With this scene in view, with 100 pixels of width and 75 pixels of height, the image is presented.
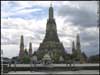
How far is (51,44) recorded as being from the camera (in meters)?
69.1

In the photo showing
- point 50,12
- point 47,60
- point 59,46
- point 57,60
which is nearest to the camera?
point 47,60

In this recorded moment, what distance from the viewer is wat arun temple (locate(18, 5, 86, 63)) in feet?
207

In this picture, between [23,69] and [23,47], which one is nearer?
[23,69]

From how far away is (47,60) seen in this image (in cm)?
5569

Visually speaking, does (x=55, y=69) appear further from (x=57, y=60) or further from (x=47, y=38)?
(x=47, y=38)

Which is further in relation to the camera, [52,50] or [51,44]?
[51,44]

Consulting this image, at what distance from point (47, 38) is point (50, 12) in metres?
8.63

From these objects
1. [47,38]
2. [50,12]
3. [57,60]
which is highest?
[50,12]

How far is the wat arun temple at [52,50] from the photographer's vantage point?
63.0 metres

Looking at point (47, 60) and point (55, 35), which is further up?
point (55, 35)

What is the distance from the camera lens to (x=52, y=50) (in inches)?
2571

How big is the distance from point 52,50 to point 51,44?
12.9 feet

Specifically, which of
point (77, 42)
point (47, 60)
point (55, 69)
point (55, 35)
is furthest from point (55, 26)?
point (55, 69)

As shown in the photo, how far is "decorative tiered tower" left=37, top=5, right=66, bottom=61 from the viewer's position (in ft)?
213
